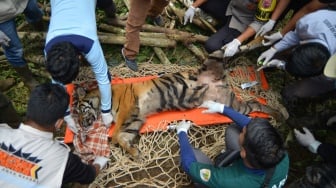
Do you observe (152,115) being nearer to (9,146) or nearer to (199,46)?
(199,46)

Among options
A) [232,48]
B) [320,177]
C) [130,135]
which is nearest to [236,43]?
[232,48]

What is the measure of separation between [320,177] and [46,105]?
1.99 m

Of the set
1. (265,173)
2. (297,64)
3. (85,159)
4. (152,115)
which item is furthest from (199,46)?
(265,173)

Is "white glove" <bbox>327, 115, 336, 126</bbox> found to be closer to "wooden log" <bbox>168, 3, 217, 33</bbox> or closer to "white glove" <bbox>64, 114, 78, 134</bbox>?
"wooden log" <bbox>168, 3, 217, 33</bbox>

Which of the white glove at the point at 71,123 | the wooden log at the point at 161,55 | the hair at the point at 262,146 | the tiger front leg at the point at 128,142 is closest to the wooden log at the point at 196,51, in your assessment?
the wooden log at the point at 161,55

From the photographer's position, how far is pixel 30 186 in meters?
2.15

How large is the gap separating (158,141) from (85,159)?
735 mm

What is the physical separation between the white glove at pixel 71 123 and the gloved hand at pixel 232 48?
181 cm

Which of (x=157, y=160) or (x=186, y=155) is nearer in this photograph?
(x=186, y=155)

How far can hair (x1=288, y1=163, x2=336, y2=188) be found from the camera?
2.62 metres

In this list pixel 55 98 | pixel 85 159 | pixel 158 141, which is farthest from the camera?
pixel 158 141

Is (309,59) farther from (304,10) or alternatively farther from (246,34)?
(246,34)

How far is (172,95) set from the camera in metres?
3.91

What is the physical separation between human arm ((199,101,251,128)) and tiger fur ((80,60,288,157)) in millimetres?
208
